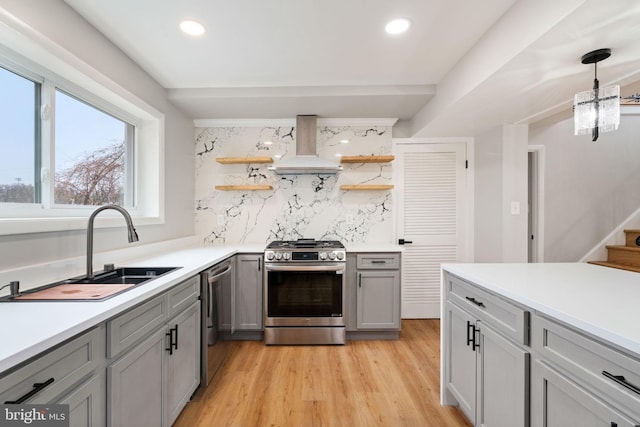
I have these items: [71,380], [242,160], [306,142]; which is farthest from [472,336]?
[242,160]

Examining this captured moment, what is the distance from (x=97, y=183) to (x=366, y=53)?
7.37ft

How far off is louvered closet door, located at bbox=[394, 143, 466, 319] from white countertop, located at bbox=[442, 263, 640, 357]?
62.2 inches

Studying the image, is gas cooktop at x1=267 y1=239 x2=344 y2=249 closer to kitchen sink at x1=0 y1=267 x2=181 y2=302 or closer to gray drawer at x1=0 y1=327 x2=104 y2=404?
kitchen sink at x1=0 y1=267 x2=181 y2=302

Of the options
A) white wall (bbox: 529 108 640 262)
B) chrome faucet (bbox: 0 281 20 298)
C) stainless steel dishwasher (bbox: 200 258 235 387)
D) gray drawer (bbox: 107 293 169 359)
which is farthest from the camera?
white wall (bbox: 529 108 640 262)

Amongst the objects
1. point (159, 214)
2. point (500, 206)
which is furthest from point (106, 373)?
point (500, 206)

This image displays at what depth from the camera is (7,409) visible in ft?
2.41

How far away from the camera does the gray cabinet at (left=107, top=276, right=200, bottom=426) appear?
44.6 inches

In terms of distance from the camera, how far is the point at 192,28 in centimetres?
178

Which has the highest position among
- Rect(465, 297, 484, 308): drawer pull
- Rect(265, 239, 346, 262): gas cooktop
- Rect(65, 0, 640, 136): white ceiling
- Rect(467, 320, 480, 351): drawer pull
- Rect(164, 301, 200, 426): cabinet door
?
Rect(65, 0, 640, 136): white ceiling

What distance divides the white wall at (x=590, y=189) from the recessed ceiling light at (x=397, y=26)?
2.71 meters

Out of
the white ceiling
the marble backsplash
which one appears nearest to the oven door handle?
the marble backsplash

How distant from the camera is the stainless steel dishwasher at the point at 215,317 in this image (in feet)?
6.56

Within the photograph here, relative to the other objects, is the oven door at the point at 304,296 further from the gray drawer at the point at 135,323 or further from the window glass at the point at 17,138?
the window glass at the point at 17,138

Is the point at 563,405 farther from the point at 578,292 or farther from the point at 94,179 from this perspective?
the point at 94,179
